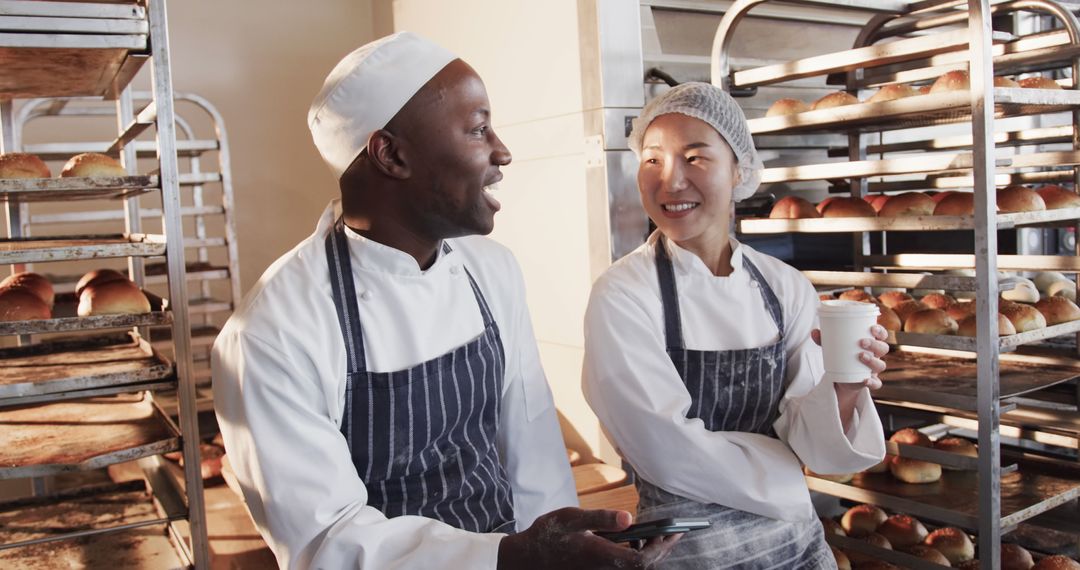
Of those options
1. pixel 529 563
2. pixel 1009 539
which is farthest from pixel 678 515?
pixel 1009 539

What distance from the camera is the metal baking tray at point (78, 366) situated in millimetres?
2154

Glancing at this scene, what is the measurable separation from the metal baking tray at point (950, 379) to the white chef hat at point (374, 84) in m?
1.68

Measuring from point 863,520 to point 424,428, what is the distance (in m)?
1.81

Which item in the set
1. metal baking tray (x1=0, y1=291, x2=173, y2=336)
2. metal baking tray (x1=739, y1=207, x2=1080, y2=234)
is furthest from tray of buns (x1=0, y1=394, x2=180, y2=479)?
metal baking tray (x1=739, y1=207, x2=1080, y2=234)

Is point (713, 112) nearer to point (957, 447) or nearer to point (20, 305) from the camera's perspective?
point (957, 447)

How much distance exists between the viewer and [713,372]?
200 cm

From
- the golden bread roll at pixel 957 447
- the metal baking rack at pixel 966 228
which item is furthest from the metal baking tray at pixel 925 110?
the golden bread roll at pixel 957 447

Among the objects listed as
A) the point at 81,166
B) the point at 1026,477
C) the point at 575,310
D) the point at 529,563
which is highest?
the point at 81,166

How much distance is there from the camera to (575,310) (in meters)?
3.40

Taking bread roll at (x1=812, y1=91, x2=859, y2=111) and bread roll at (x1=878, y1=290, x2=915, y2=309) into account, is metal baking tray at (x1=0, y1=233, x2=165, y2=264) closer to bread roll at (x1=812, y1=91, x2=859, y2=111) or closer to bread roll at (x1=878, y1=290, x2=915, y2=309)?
bread roll at (x1=812, y1=91, x2=859, y2=111)

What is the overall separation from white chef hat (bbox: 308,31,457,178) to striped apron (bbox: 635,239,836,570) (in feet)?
2.55

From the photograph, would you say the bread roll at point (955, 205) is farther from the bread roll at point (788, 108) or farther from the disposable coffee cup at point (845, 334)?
the disposable coffee cup at point (845, 334)

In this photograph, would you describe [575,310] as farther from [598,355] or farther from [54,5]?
[54,5]

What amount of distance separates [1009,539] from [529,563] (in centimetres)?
229
